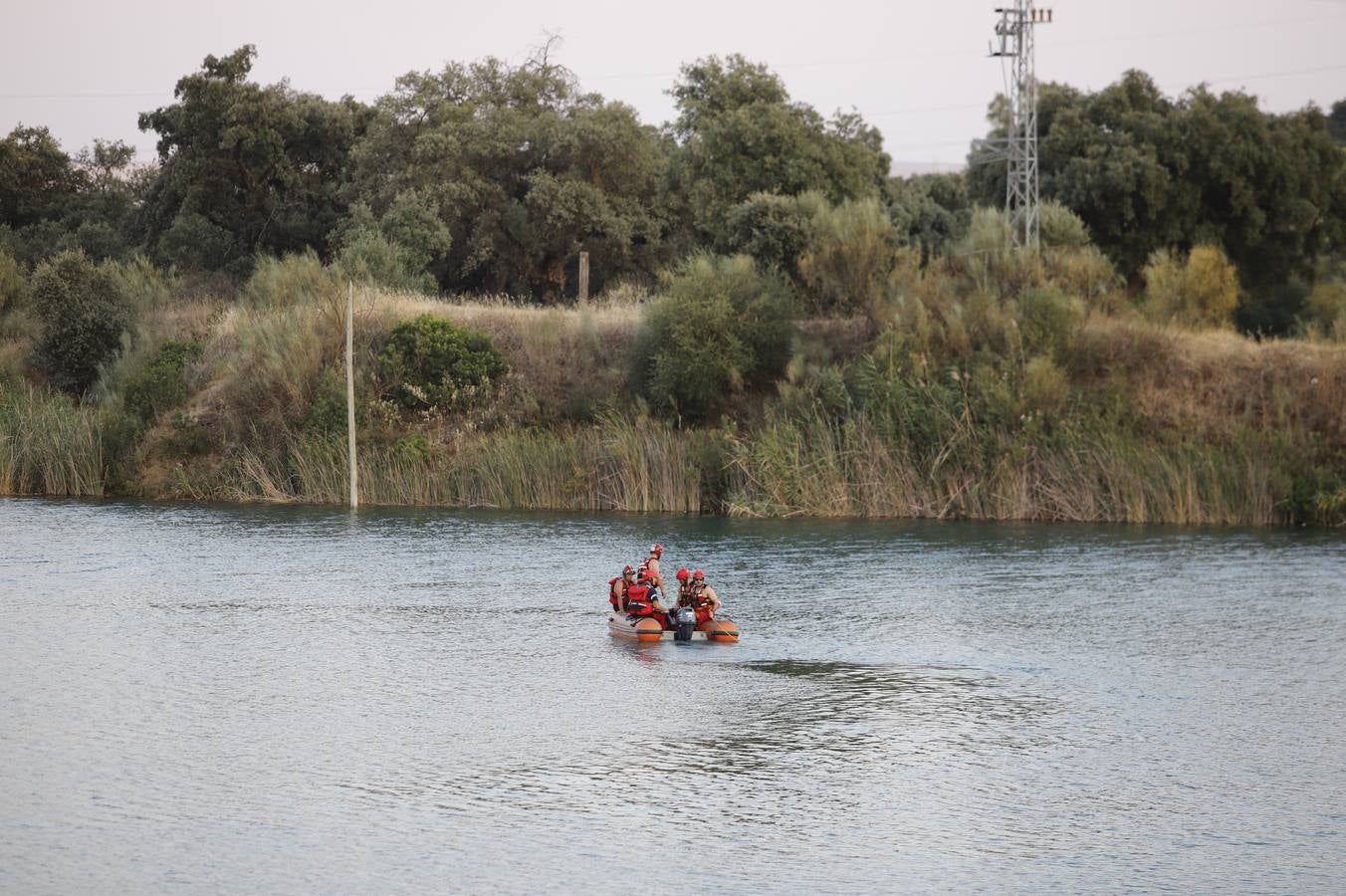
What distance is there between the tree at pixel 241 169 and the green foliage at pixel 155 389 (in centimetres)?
2053

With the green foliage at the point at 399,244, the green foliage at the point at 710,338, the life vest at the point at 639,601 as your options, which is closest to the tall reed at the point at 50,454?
the green foliage at the point at 399,244

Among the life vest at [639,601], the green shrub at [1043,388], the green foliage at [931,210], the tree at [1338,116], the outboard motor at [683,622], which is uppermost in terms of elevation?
the tree at [1338,116]

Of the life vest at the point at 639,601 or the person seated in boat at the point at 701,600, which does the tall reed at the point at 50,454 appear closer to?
the life vest at the point at 639,601

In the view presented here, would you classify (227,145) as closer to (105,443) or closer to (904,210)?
(105,443)

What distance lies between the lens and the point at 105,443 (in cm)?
5281

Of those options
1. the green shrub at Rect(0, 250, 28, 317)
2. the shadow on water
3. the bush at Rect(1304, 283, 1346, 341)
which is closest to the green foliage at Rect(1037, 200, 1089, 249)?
the bush at Rect(1304, 283, 1346, 341)

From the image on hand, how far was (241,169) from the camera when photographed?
77625 millimetres

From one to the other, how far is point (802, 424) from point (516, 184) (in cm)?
3092

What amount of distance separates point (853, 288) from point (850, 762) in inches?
1290

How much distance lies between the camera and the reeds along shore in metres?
44.2

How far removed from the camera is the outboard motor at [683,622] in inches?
1075

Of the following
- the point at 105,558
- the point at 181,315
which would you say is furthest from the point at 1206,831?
the point at 181,315

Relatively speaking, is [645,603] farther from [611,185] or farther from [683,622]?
[611,185]

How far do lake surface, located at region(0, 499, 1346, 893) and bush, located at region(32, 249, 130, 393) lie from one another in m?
23.5
